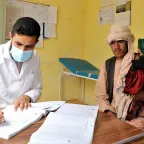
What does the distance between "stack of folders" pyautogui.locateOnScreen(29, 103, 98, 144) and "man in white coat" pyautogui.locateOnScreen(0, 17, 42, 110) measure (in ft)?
0.82

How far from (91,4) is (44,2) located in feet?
2.27

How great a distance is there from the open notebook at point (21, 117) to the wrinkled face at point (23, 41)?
Result: 0.38m

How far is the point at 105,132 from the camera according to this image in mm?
893

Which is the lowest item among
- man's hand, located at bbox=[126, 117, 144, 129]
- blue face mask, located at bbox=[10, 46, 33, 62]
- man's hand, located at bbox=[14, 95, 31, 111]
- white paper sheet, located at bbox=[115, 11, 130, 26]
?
man's hand, located at bbox=[126, 117, 144, 129]

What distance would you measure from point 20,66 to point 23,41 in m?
0.24

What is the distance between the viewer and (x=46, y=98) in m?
2.87

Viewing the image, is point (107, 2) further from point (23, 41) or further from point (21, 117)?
point (21, 117)

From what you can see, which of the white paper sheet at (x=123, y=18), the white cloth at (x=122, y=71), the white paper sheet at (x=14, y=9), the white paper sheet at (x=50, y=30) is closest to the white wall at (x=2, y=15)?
the white paper sheet at (x=14, y=9)

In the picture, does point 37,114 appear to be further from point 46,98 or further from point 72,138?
point 46,98

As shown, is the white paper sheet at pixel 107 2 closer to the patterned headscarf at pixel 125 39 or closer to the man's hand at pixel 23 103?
the patterned headscarf at pixel 125 39

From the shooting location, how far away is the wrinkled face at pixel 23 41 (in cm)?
122

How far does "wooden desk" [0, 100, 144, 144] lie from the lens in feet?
2.60

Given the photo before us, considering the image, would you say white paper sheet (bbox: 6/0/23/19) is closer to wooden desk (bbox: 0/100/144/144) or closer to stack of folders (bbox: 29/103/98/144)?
stack of folders (bbox: 29/103/98/144)

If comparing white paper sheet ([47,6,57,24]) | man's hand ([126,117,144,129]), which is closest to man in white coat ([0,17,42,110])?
man's hand ([126,117,144,129])
